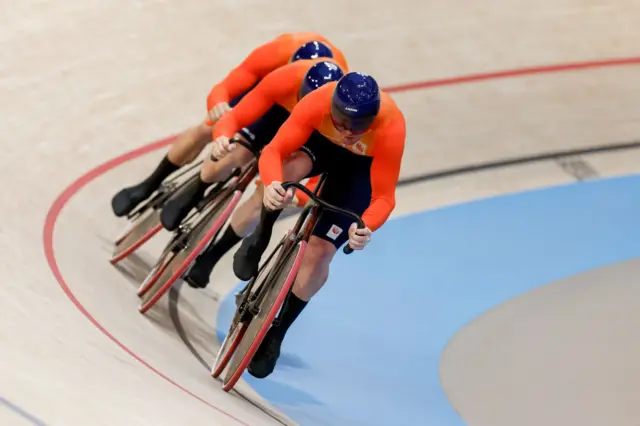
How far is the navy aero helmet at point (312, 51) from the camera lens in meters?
3.67

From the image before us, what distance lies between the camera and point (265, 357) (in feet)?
10.6

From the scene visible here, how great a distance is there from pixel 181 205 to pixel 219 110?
18.0 inches

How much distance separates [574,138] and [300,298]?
3972mm

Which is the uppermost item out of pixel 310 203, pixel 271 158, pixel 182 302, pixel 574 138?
pixel 271 158

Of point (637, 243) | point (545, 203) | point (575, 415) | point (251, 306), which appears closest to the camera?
point (251, 306)

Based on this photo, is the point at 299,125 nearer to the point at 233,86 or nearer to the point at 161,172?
the point at 233,86

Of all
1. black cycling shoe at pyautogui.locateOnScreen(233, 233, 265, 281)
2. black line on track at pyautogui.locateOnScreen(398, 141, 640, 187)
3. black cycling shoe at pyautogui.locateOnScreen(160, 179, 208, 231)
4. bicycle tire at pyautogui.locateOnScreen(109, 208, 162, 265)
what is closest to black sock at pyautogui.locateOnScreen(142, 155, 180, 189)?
bicycle tire at pyautogui.locateOnScreen(109, 208, 162, 265)

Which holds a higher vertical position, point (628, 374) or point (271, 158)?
point (271, 158)

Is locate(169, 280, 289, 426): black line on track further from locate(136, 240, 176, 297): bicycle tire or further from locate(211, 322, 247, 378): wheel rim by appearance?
locate(136, 240, 176, 297): bicycle tire

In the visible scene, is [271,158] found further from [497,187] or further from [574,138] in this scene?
[574,138]

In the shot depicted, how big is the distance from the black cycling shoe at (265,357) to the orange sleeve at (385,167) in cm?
58

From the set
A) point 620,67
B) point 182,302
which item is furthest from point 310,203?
point 620,67

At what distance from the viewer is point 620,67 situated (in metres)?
6.86

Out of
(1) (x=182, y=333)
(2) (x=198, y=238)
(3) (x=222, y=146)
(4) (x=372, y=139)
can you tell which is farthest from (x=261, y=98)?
(1) (x=182, y=333)
